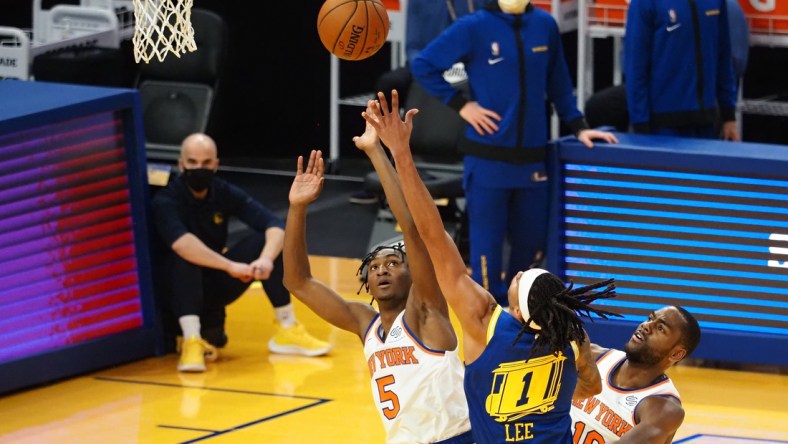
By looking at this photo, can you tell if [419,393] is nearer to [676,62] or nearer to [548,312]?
[548,312]

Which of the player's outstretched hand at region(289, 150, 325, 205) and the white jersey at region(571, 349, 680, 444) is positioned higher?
the player's outstretched hand at region(289, 150, 325, 205)

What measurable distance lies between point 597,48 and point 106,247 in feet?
19.1

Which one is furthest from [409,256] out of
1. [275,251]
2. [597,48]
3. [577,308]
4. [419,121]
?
[597,48]

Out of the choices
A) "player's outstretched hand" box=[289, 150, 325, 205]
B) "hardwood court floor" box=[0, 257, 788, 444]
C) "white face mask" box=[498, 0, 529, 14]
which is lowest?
"hardwood court floor" box=[0, 257, 788, 444]

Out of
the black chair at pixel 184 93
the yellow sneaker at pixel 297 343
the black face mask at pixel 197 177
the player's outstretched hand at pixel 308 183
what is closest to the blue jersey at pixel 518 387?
Result: the player's outstretched hand at pixel 308 183

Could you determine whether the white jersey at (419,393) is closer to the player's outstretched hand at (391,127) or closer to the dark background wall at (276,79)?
the player's outstretched hand at (391,127)

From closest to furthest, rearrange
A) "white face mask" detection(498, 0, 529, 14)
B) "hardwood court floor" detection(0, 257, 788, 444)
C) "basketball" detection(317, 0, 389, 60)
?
"basketball" detection(317, 0, 389, 60)
"hardwood court floor" detection(0, 257, 788, 444)
"white face mask" detection(498, 0, 529, 14)

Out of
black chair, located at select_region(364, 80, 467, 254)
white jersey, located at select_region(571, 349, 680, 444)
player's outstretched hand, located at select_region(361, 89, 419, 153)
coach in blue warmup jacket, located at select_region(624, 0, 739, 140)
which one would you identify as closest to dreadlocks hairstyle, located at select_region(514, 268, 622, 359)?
player's outstretched hand, located at select_region(361, 89, 419, 153)

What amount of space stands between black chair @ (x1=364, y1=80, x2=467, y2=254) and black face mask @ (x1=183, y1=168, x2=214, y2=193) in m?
2.02

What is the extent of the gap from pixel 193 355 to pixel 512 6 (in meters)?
2.79

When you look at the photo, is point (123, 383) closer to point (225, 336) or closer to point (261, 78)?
point (225, 336)

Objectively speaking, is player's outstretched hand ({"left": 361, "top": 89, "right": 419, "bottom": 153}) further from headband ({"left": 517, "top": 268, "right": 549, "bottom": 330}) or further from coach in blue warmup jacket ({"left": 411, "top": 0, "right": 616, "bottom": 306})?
coach in blue warmup jacket ({"left": 411, "top": 0, "right": 616, "bottom": 306})

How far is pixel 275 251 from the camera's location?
907 cm

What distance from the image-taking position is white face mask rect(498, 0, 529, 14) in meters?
9.07
